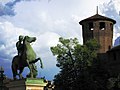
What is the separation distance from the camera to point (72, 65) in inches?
1843

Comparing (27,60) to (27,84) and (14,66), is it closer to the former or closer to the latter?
(14,66)

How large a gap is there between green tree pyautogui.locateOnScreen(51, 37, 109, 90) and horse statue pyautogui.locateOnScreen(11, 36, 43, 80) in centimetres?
3202

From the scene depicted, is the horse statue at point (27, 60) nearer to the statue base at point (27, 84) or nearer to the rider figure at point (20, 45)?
the rider figure at point (20, 45)

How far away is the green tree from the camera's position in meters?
45.7

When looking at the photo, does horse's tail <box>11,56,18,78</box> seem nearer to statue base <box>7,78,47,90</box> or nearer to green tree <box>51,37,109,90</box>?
statue base <box>7,78,47,90</box>

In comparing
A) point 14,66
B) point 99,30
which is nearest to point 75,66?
point 99,30

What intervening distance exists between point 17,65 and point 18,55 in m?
0.32

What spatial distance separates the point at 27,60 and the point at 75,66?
34.1 m

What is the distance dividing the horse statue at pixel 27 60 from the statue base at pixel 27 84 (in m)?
0.41

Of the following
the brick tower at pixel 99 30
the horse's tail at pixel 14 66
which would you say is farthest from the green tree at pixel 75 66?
the horse's tail at pixel 14 66

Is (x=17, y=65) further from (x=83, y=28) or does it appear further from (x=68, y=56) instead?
(x=83, y=28)

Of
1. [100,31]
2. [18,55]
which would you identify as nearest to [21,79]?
[18,55]

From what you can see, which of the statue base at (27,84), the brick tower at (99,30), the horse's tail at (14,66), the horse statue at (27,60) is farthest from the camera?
the brick tower at (99,30)

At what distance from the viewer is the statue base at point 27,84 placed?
39.8 feet
